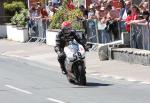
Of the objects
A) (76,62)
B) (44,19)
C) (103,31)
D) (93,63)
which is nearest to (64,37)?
(76,62)

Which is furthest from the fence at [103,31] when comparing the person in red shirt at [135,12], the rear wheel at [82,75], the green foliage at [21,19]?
the green foliage at [21,19]

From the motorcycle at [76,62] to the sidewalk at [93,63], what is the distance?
163cm

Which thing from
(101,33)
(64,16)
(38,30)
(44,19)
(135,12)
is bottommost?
(38,30)

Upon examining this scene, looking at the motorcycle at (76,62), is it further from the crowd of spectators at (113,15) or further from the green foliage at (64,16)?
the green foliage at (64,16)

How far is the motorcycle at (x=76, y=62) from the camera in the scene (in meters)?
16.7

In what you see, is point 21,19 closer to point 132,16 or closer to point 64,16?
point 64,16

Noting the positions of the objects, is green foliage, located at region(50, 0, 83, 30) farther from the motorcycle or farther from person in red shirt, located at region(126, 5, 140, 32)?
the motorcycle

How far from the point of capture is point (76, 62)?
54.9ft

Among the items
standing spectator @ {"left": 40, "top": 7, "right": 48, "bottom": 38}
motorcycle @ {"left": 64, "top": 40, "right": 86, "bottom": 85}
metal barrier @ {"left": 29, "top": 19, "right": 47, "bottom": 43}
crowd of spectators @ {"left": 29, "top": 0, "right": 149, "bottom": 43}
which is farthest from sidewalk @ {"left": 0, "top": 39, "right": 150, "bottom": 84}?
motorcycle @ {"left": 64, "top": 40, "right": 86, "bottom": 85}

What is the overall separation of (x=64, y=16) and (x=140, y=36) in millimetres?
7691

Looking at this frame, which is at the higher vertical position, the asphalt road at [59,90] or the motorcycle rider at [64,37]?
the motorcycle rider at [64,37]

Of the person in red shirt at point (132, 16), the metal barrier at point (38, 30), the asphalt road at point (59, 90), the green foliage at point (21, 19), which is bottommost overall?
the asphalt road at point (59, 90)

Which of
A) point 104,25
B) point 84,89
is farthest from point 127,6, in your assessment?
point 84,89

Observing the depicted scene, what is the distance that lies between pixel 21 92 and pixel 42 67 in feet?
23.2
